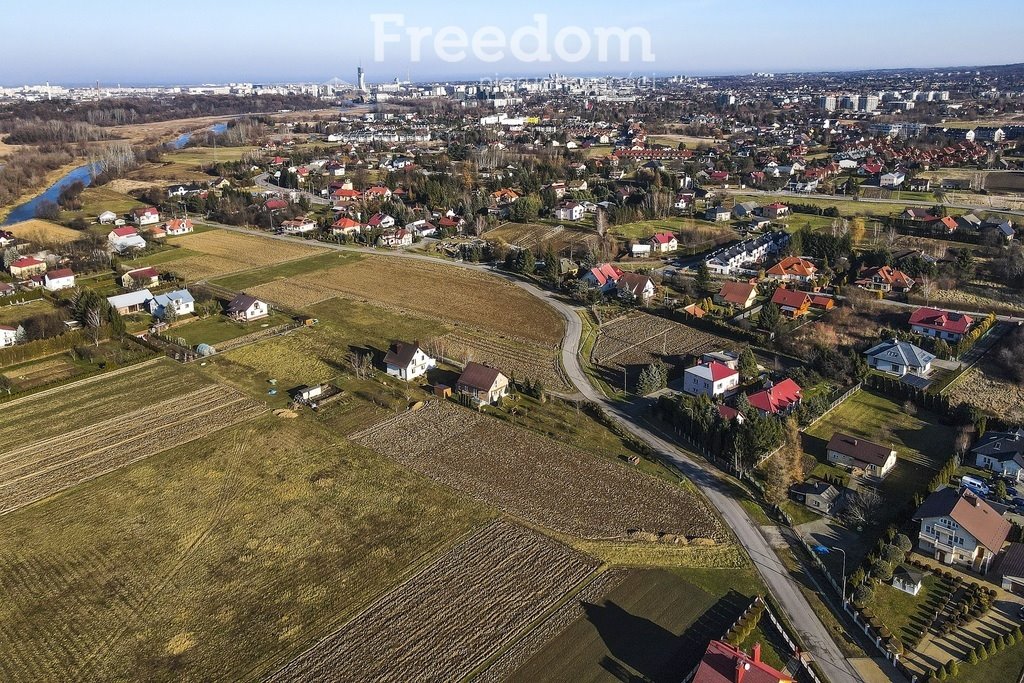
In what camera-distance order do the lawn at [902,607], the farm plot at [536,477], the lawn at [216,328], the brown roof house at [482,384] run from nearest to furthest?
the lawn at [902,607] < the farm plot at [536,477] < the brown roof house at [482,384] < the lawn at [216,328]

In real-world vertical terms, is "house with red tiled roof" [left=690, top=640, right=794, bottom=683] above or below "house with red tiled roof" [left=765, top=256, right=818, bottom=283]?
below

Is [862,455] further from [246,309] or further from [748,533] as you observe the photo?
[246,309]

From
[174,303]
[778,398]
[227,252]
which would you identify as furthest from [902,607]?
[227,252]

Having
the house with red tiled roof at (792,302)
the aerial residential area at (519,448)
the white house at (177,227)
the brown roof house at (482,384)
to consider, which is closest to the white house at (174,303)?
the aerial residential area at (519,448)

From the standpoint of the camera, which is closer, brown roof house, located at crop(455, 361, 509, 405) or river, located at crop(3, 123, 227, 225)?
brown roof house, located at crop(455, 361, 509, 405)

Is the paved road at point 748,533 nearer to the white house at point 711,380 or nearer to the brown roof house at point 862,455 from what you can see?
the white house at point 711,380

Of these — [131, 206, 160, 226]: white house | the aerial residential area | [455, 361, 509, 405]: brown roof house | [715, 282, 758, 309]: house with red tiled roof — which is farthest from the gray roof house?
[131, 206, 160, 226]: white house

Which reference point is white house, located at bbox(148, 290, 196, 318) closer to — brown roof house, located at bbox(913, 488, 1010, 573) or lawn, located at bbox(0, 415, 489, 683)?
lawn, located at bbox(0, 415, 489, 683)

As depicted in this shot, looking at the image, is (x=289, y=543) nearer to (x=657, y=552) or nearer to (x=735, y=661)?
(x=657, y=552)
